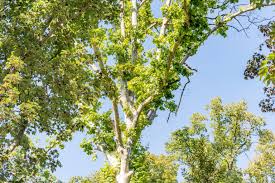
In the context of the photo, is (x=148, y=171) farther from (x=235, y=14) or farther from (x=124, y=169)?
(x=235, y=14)

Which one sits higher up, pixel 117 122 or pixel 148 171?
pixel 148 171

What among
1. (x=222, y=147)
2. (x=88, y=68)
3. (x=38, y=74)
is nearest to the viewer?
(x=38, y=74)

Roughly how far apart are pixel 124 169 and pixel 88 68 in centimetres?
547

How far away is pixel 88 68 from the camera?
65.7ft

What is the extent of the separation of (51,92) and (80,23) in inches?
111

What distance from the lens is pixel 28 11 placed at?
51.2ft

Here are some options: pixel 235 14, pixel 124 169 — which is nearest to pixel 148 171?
pixel 124 169

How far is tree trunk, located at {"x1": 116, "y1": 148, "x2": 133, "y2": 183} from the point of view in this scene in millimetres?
16766

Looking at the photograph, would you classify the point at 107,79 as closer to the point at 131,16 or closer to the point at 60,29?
the point at 60,29

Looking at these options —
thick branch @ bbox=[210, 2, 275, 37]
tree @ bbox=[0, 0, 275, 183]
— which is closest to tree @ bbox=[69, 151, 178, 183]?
tree @ bbox=[0, 0, 275, 183]

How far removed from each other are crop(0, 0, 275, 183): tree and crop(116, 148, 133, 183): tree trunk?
4 centimetres

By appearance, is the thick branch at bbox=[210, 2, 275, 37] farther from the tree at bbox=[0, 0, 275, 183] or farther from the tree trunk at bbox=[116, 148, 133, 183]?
the tree trunk at bbox=[116, 148, 133, 183]

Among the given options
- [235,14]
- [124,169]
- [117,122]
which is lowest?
[124,169]

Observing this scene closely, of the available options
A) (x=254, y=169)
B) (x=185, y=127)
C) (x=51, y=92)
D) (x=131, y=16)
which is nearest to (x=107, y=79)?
(x=51, y=92)
